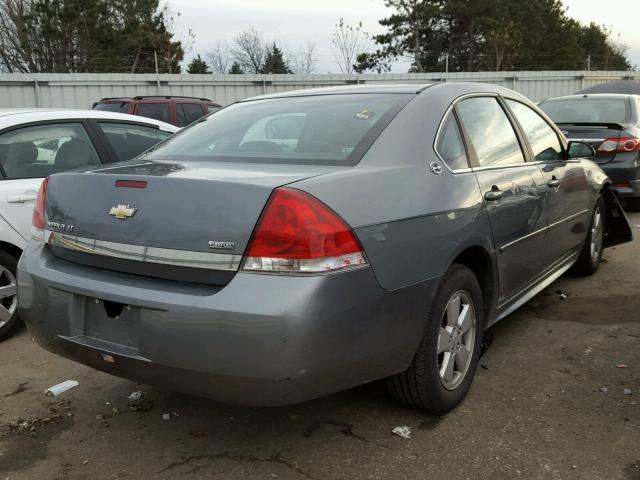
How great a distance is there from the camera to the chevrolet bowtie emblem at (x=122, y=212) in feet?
7.86

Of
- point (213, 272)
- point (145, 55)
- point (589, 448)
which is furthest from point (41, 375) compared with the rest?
point (145, 55)

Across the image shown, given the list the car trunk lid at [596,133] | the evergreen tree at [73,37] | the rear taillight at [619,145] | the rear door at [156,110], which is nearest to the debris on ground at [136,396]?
the car trunk lid at [596,133]

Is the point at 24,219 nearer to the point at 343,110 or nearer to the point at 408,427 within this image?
the point at 343,110

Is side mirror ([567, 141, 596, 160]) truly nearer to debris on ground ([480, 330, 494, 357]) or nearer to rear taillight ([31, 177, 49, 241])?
debris on ground ([480, 330, 494, 357])

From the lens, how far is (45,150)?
4465mm

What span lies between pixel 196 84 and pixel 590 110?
13.9 meters

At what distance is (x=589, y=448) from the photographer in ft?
8.55

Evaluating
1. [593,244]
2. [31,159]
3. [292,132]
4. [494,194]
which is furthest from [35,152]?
[593,244]

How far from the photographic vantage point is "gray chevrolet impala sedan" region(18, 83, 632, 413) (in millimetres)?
2170

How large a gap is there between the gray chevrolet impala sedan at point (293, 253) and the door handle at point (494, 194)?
11 millimetres

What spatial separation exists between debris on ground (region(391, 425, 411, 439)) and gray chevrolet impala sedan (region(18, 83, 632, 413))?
0.43 feet

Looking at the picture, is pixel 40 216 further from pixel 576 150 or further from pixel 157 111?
pixel 157 111

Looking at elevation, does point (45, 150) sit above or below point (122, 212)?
above

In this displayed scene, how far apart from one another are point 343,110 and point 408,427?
1609 mm
